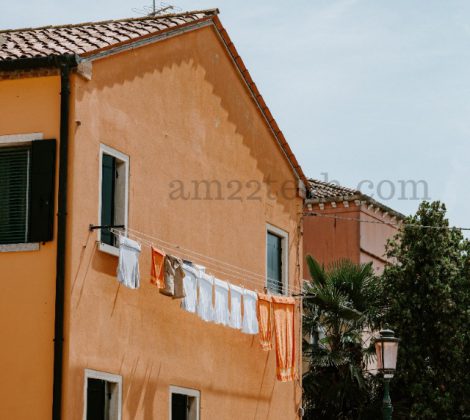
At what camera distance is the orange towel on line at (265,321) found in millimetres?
20016

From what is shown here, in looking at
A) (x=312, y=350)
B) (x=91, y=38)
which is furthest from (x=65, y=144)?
(x=312, y=350)

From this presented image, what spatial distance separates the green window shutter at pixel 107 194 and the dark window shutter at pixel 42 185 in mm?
1068

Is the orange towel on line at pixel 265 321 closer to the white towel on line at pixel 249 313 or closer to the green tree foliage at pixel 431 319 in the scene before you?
the white towel on line at pixel 249 313

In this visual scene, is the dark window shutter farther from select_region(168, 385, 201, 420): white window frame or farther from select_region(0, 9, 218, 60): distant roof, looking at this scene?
select_region(168, 385, 201, 420): white window frame

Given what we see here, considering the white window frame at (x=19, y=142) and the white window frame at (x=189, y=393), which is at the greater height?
the white window frame at (x=19, y=142)

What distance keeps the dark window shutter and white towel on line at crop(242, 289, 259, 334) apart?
177 inches

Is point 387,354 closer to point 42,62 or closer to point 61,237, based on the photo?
point 61,237

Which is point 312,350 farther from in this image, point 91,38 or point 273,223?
point 91,38

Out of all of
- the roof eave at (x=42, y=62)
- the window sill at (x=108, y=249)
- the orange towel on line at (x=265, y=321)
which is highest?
the roof eave at (x=42, y=62)

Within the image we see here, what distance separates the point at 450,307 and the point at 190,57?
1043 centimetres

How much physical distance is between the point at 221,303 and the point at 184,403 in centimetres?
164

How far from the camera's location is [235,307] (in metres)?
19.1

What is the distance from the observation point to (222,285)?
18.7 metres

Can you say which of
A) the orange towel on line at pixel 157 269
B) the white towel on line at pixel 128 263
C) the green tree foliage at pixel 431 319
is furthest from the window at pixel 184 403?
the green tree foliage at pixel 431 319
